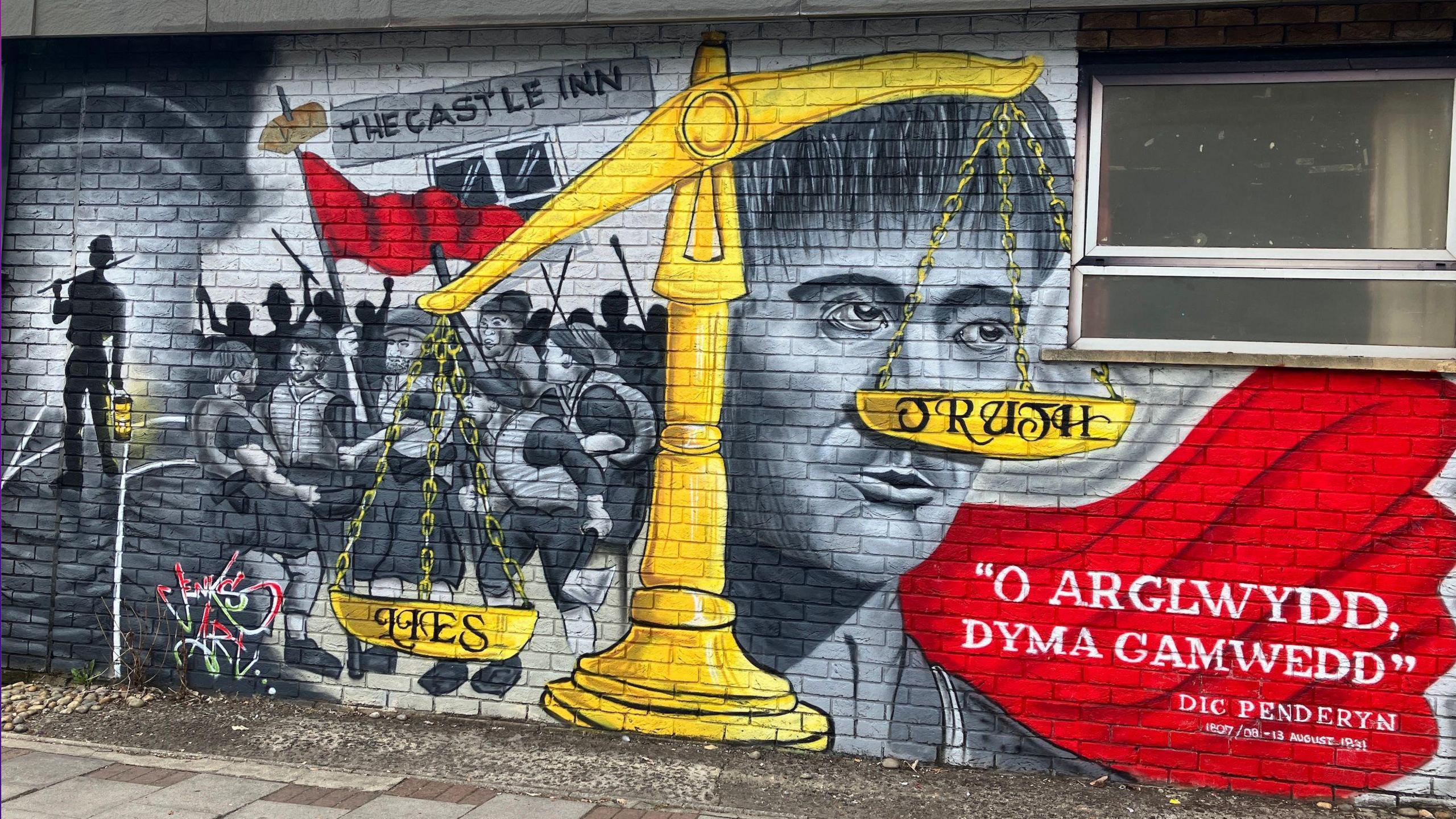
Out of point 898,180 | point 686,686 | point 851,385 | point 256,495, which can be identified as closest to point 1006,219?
point 898,180

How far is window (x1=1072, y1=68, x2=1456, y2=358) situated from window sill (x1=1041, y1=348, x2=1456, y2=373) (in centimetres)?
10

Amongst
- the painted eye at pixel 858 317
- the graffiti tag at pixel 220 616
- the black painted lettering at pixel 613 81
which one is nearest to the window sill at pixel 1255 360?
the painted eye at pixel 858 317

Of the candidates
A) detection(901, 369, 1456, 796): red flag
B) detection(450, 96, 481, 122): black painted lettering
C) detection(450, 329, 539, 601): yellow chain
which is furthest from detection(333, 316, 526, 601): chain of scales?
detection(901, 369, 1456, 796): red flag

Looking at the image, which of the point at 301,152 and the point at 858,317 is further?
the point at 301,152

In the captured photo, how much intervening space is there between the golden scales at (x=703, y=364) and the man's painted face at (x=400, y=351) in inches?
20.0

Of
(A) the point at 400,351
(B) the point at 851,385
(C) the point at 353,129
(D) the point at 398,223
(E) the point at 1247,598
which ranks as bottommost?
(E) the point at 1247,598

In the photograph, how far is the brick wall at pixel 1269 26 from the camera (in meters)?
4.57

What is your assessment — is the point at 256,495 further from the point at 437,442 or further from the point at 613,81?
the point at 613,81

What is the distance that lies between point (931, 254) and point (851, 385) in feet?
2.29

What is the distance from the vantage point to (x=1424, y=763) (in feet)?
14.9

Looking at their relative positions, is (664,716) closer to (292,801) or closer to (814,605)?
(814,605)

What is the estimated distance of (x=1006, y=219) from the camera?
4934mm

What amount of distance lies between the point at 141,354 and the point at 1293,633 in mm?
5753

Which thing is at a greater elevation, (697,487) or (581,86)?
(581,86)
